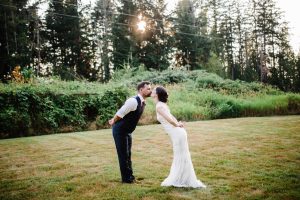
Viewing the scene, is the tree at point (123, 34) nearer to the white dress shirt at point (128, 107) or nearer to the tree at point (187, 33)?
the tree at point (187, 33)

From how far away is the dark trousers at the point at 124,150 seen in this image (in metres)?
5.61

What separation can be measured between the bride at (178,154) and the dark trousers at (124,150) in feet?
2.28

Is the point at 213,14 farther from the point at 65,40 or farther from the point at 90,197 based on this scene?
the point at 90,197

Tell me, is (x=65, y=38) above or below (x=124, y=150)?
above

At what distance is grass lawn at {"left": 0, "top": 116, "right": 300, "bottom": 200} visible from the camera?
502 centimetres

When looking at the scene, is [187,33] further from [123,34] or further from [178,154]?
[178,154]

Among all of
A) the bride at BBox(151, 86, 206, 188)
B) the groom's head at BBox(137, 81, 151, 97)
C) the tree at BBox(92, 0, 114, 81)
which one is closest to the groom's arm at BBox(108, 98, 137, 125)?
the groom's head at BBox(137, 81, 151, 97)

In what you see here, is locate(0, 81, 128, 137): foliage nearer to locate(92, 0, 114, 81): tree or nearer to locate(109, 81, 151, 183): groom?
locate(109, 81, 151, 183): groom

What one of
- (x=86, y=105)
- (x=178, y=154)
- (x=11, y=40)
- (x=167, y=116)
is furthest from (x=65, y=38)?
(x=178, y=154)

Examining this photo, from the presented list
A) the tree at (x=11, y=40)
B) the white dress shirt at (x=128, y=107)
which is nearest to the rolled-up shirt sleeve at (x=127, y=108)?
the white dress shirt at (x=128, y=107)

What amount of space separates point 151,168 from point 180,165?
4.88 feet

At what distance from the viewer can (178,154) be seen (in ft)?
17.9

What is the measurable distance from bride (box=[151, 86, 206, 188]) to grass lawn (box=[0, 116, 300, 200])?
0.65ft

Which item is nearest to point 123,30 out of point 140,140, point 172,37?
point 172,37
